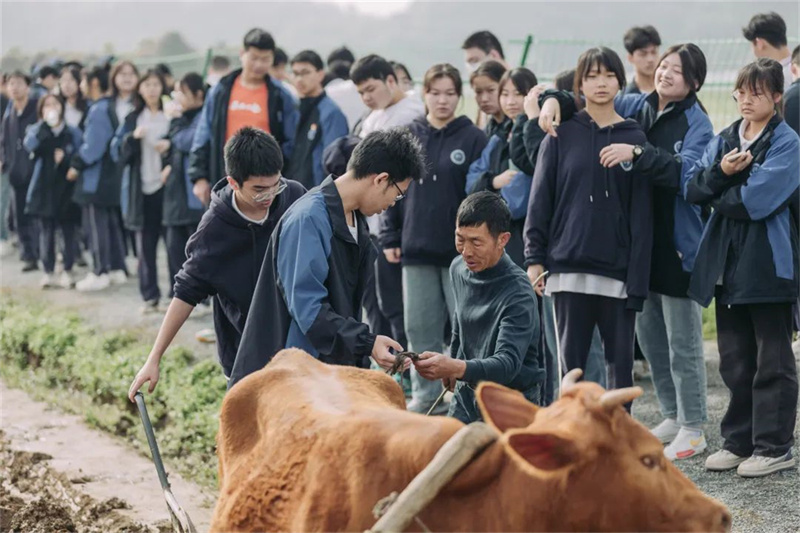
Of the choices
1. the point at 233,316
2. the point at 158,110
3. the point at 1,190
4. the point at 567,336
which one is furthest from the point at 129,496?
the point at 1,190

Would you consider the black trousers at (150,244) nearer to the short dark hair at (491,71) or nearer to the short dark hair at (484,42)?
the short dark hair at (484,42)

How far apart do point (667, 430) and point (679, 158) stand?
5.57 feet

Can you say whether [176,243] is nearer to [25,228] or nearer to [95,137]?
[95,137]

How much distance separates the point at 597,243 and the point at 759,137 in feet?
3.58

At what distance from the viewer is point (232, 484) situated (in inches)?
175

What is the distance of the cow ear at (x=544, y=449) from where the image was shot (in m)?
3.33

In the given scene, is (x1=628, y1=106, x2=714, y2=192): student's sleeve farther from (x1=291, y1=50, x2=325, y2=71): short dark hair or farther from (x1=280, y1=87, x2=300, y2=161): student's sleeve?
(x1=291, y1=50, x2=325, y2=71): short dark hair

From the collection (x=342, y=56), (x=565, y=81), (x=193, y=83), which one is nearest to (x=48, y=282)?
(x=193, y=83)

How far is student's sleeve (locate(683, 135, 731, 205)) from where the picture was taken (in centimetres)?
679

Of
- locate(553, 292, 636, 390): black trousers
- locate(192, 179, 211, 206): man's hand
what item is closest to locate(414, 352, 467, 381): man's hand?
locate(553, 292, 636, 390): black trousers

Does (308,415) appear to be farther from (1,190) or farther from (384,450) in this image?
(1,190)

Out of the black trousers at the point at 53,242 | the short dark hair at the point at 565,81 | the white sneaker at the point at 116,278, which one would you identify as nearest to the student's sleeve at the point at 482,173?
the short dark hair at the point at 565,81

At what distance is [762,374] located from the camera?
268 inches

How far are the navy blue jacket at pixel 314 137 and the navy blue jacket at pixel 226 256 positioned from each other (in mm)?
4293
